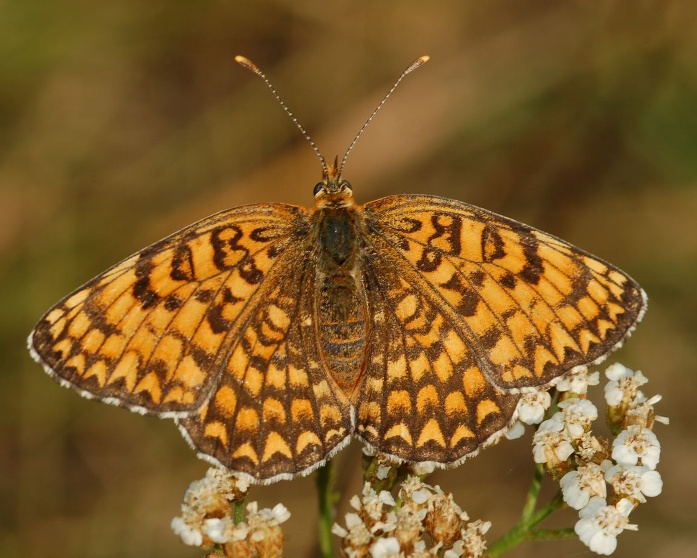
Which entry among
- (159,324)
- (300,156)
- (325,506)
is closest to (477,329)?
(325,506)

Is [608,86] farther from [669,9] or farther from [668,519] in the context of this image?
[668,519]

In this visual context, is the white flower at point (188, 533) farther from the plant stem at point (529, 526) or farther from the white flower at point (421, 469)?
the plant stem at point (529, 526)

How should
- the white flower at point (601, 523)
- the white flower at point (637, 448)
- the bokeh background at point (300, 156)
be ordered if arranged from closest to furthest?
the white flower at point (601, 523) < the white flower at point (637, 448) < the bokeh background at point (300, 156)

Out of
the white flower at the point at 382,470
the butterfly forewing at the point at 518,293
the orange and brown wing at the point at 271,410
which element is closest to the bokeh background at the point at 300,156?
the white flower at the point at 382,470

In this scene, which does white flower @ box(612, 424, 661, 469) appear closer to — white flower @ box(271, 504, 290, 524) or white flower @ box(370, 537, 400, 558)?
white flower @ box(370, 537, 400, 558)

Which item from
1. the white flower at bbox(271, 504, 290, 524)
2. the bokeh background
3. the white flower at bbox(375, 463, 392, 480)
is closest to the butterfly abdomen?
the white flower at bbox(375, 463, 392, 480)

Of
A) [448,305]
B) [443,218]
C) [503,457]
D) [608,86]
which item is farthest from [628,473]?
[608,86]

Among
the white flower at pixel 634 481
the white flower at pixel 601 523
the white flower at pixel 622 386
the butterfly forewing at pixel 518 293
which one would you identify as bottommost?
the white flower at pixel 601 523
